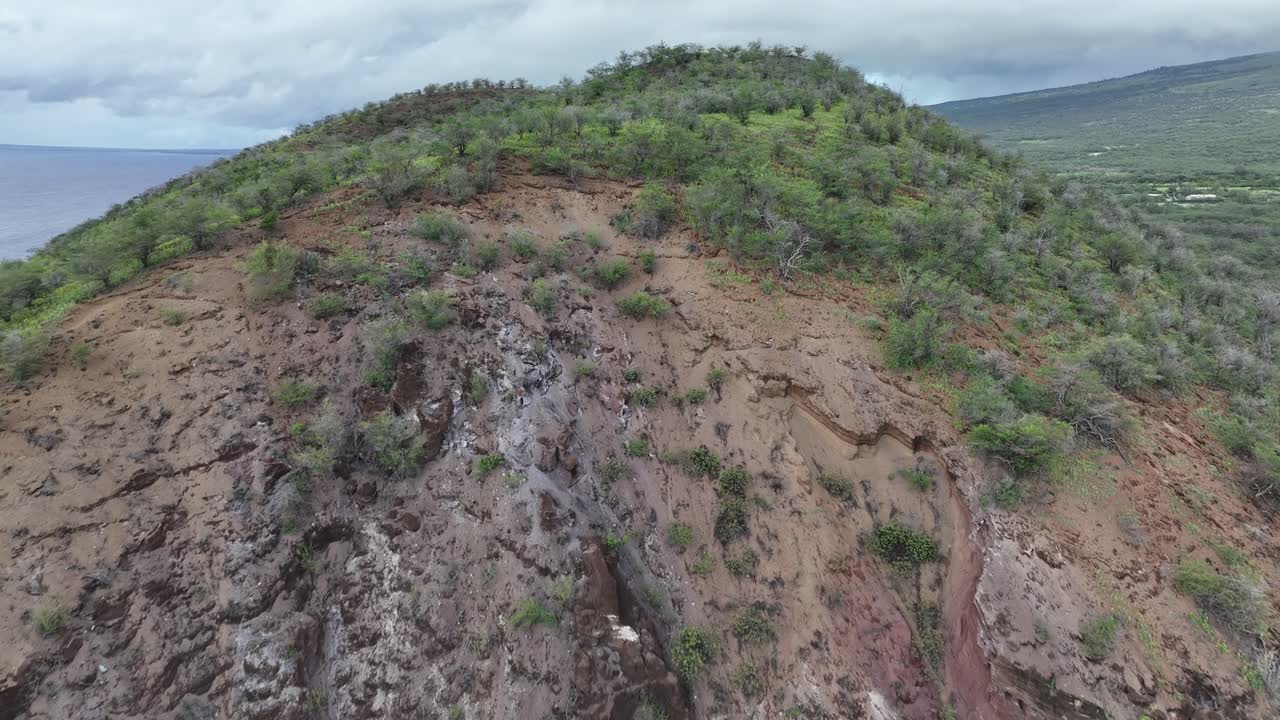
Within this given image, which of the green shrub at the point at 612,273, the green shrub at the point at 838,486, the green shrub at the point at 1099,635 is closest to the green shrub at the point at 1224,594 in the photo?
the green shrub at the point at 1099,635

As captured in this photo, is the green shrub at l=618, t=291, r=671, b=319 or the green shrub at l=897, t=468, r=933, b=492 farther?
the green shrub at l=618, t=291, r=671, b=319

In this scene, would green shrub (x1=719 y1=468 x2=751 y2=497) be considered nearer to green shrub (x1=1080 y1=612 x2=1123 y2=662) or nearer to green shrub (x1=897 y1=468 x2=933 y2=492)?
green shrub (x1=897 y1=468 x2=933 y2=492)

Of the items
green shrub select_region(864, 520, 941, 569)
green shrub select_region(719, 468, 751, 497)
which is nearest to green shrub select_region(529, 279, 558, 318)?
green shrub select_region(719, 468, 751, 497)

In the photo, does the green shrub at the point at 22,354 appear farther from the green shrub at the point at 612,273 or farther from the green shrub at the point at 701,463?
the green shrub at the point at 701,463

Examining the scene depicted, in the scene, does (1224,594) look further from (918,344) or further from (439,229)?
(439,229)

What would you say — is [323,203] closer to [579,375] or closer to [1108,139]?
[579,375]

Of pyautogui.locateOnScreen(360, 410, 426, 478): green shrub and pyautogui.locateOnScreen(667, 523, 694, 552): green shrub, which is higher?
pyautogui.locateOnScreen(360, 410, 426, 478): green shrub

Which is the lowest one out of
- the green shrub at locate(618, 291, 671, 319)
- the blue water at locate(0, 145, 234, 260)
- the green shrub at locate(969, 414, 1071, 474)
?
the green shrub at locate(969, 414, 1071, 474)
